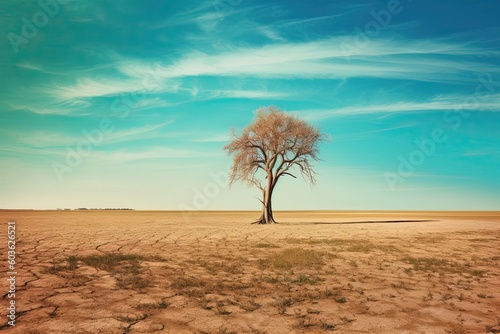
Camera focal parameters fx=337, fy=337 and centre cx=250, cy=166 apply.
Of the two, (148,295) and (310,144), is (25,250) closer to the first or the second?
(148,295)

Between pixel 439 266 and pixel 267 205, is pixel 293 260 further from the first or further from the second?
pixel 267 205

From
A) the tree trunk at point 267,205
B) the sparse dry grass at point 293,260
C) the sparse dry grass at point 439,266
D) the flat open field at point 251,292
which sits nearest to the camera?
the flat open field at point 251,292

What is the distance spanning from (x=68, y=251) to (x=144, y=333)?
7.65 m

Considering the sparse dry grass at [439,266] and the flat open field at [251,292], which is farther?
the sparse dry grass at [439,266]

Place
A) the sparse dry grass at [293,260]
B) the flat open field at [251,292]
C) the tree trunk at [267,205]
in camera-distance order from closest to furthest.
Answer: the flat open field at [251,292]
the sparse dry grass at [293,260]
the tree trunk at [267,205]

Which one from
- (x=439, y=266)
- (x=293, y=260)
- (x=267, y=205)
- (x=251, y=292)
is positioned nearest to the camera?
(x=251, y=292)

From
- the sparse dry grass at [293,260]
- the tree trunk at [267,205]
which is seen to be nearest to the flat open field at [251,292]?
the sparse dry grass at [293,260]

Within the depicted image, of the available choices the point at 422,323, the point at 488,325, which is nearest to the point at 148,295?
the point at 422,323

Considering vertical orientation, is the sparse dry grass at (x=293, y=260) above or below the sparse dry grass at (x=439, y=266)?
above

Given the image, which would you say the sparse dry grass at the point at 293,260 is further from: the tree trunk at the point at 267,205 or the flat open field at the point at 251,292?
the tree trunk at the point at 267,205

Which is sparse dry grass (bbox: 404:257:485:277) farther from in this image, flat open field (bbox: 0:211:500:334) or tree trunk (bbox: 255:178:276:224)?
tree trunk (bbox: 255:178:276:224)

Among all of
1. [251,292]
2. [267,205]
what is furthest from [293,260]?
[267,205]

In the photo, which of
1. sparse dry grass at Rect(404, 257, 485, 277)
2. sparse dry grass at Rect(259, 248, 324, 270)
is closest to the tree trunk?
sparse dry grass at Rect(259, 248, 324, 270)

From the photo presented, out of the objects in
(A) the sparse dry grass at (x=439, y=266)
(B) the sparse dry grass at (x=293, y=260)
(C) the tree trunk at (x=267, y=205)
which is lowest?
(A) the sparse dry grass at (x=439, y=266)
